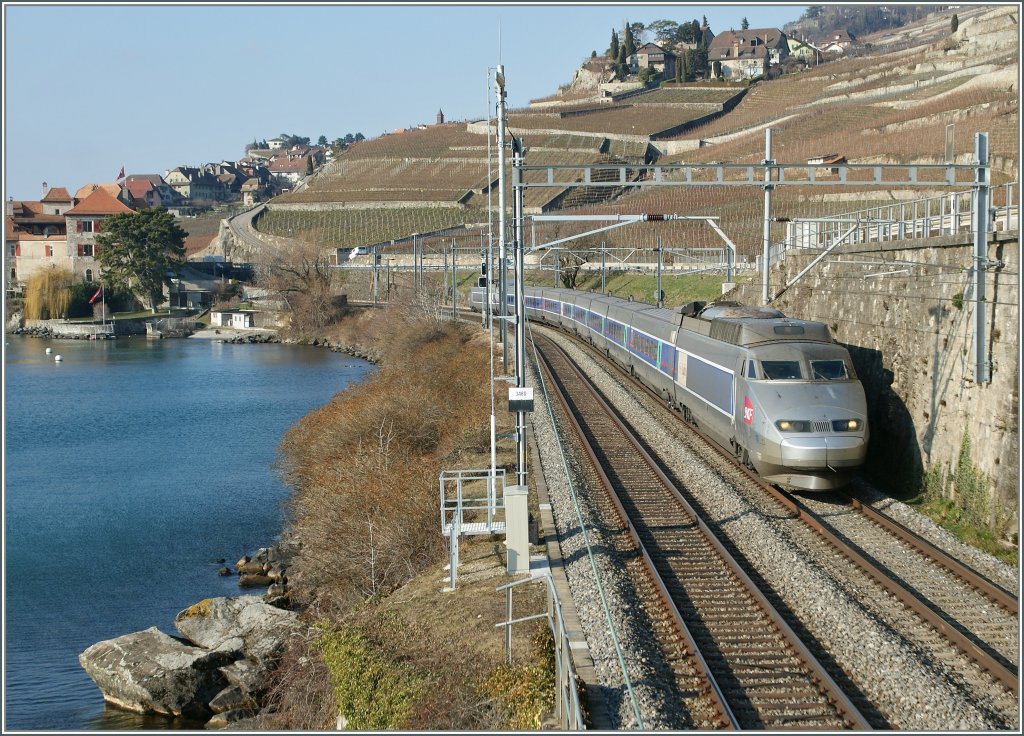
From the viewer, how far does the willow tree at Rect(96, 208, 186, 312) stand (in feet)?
356

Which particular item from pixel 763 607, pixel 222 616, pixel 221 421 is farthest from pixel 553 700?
pixel 221 421

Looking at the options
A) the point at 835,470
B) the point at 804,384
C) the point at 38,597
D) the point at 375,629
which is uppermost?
the point at 804,384

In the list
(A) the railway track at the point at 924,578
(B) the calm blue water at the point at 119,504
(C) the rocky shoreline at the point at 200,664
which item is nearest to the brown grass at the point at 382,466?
(C) the rocky shoreline at the point at 200,664

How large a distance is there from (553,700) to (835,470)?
28.3 ft

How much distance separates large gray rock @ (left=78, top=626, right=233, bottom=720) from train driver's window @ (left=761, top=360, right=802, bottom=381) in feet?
38.3

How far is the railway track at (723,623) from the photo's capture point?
1088cm

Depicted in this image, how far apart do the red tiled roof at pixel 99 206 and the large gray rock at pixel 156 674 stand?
112848 mm

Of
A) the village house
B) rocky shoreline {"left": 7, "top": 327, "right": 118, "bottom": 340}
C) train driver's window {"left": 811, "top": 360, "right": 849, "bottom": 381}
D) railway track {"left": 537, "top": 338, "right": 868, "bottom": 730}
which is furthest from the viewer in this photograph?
the village house

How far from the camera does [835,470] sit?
1844 centimetres

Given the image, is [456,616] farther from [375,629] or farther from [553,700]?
[553,700]

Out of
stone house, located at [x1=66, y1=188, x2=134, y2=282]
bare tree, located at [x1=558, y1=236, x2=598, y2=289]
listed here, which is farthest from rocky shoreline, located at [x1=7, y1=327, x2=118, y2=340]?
bare tree, located at [x1=558, y1=236, x2=598, y2=289]

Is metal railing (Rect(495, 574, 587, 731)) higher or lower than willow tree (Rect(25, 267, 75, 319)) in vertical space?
lower

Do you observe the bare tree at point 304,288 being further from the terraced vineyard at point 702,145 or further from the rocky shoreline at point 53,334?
the terraced vineyard at point 702,145

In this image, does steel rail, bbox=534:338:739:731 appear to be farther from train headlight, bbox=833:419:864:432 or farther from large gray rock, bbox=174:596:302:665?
large gray rock, bbox=174:596:302:665
